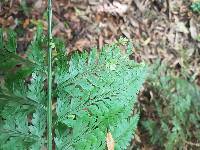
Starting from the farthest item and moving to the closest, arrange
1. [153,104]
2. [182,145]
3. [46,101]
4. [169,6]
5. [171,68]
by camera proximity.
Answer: [169,6], [171,68], [153,104], [182,145], [46,101]

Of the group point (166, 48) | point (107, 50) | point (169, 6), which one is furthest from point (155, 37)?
point (107, 50)

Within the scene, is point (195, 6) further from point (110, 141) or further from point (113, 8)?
point (110, 141)

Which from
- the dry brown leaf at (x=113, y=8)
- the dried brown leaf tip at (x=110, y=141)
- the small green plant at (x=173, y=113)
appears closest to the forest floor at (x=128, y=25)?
the dry brown leaf at (x=113, y=8)

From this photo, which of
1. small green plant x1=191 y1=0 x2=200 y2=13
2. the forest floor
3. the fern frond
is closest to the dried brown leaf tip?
the fern frond

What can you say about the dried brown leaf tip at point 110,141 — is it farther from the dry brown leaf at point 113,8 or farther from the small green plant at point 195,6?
the small green plant at point 195,6

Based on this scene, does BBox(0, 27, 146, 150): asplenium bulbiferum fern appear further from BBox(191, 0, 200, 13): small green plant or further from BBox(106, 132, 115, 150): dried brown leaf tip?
BBox(191, 0, 200, 13): small green plant

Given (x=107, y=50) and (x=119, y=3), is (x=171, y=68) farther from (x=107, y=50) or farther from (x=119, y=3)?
(x=107, y=50)
